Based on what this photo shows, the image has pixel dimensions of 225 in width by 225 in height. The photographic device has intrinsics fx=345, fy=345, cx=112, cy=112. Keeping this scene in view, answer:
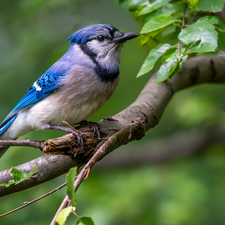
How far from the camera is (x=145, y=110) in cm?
272

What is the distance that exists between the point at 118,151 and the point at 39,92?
96.0 inches

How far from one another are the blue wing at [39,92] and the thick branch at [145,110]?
518 mm

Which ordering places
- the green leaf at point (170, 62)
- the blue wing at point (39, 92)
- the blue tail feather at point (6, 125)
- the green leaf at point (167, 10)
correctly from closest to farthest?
the green leaf at point (170, 62), the green leaf at point (167, 10), the blue wing at point (39, 92), the blue tail feather at point (6, 125)

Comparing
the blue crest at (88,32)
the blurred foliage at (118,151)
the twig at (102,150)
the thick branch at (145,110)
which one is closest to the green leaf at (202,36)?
the thick branch at (145,110)

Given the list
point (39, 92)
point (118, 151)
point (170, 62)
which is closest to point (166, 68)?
point (170, 62)

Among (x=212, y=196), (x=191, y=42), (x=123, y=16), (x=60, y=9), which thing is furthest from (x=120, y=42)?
(x=212, y=196)

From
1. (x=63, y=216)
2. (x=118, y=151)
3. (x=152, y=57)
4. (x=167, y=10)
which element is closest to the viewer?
(x=63, y=216)

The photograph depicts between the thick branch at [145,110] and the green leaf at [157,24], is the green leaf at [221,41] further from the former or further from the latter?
the thick branch at [145,110]

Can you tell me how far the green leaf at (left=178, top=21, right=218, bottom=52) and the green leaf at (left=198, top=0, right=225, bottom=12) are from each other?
22 cm

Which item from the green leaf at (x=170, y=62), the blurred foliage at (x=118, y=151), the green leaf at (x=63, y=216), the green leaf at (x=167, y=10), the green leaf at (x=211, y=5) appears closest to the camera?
the green leaf at (x=63, y=216)

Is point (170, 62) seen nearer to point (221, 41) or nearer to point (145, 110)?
point (221, 41)

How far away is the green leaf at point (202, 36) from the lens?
1.84m

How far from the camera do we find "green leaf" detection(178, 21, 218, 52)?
1841mm

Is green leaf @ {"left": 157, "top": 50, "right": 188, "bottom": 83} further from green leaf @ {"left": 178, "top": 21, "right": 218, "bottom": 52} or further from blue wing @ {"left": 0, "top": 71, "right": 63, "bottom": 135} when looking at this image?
blue wing @ {"left": 0, "top": 71, "right": 63, "bottom": 135}
